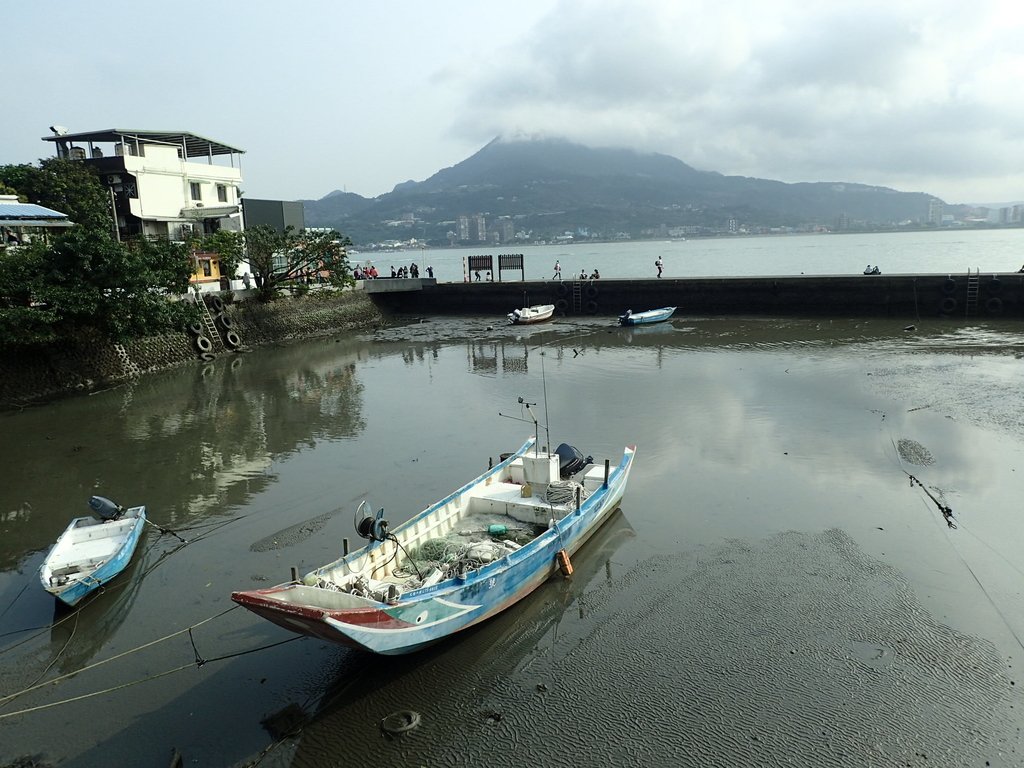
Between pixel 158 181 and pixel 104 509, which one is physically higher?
pixel 158 181

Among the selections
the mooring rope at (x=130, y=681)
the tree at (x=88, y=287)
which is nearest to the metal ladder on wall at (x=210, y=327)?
the tree at (x=88, y=287)

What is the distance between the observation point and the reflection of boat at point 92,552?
10664 mm

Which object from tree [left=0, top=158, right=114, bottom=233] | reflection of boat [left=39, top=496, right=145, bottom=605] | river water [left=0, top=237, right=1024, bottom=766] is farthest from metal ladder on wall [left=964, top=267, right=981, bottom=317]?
tree [left=0, top=158, right=114, bottom=233]

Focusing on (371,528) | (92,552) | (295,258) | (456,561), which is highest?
(295,258)

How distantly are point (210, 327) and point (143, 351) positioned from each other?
14.3 feet

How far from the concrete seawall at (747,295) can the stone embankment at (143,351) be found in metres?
5.91

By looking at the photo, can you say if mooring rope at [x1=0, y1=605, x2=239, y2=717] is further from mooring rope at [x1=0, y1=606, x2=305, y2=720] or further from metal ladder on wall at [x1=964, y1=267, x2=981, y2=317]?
metal ladder on wall at [x1=964, y1=267, x2=981, y2=317]

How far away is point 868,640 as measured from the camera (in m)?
9.42

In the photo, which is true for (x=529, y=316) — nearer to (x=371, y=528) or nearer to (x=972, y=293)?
(x=972, y=293)

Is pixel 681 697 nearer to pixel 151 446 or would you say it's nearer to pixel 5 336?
pixel 151 446

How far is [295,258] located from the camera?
36844 millimetres

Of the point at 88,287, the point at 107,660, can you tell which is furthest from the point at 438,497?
the point at 88,287

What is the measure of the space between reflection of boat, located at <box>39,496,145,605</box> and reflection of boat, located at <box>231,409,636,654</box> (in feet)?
14.2

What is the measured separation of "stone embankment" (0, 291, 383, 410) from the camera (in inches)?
947
